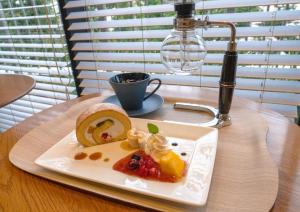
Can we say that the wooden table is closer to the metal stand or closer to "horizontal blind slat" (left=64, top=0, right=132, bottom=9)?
the metal stand

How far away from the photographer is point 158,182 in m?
0.40

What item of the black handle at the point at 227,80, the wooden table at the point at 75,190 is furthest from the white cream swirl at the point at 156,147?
the black handle at the point at 227,80

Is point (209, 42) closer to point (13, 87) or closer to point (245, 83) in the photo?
point (245, 83)

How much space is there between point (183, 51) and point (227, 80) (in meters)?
0.16

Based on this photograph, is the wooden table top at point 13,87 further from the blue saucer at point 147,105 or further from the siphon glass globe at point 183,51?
the siphon glass globe at point 183,51

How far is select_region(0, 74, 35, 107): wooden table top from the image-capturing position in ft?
3.00

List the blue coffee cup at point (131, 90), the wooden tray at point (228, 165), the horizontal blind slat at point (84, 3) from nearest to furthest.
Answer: the wooden tray at point (228, 165) → the blue coffee cup at point (131, 90) → the horizontal blind slat at point (84, 3)

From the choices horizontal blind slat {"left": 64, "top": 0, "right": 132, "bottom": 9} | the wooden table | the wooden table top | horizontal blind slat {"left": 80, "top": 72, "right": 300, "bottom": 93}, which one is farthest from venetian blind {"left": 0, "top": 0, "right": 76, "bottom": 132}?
the wooden table

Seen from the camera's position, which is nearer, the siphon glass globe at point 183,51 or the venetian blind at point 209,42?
the siphon glass globe at point 183,51

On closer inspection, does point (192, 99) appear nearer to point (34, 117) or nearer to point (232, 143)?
point (232, 143)

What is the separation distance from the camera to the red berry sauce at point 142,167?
0.41 metres

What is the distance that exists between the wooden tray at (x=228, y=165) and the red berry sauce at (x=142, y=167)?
0.14ft

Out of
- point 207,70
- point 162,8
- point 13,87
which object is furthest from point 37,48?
point 207,70

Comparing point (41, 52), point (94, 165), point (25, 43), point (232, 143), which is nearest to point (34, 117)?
point (94, 165)
